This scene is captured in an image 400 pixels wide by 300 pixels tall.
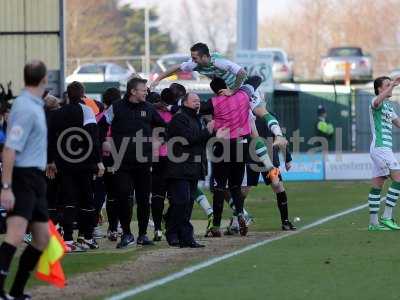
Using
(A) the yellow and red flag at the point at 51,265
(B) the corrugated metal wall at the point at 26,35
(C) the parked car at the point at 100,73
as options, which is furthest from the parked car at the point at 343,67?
(A) the yellow and red flag at the point at 51,265

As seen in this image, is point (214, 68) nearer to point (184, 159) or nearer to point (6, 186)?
point (184, 159)

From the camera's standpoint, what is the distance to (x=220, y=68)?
52.9ft

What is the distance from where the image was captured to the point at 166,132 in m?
15.2

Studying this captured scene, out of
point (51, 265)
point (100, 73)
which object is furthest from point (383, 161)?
point (100, 73)

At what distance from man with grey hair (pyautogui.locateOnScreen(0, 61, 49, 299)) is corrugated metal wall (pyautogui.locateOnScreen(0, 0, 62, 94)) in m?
16.2

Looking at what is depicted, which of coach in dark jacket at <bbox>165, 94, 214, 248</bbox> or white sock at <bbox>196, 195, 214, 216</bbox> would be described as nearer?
coach in dark jacket at <bbox>165, 94, 214, 248</bbox>

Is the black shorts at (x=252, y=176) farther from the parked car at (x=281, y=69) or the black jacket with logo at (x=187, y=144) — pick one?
the parked car at (x=281, y=69)

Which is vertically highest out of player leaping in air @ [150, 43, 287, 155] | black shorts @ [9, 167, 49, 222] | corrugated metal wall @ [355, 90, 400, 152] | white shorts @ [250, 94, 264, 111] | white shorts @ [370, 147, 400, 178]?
player leaping in air @ [150, 43, 287, 155]

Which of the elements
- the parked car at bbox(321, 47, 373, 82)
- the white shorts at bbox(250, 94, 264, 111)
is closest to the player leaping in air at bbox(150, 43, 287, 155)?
the white shorts at bbox(250, 94, 264, 111)

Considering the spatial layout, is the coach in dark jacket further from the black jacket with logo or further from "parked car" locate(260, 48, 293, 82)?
"parked car" locate(260, 48, 293, 82)

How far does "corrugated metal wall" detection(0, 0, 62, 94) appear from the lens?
26547 mm

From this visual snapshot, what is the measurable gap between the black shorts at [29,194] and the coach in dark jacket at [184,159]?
447 centimetres

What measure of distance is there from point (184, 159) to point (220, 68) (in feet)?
5.72

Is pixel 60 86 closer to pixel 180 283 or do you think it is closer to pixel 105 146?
pixel 105 146
